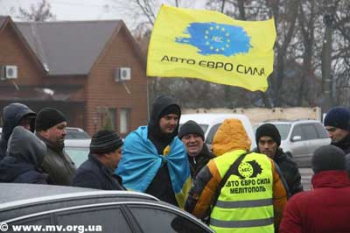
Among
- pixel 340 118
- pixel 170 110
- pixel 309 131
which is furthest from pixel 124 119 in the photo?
pixel 170 110

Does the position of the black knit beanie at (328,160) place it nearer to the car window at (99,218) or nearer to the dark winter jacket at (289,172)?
the car window at (99,218)

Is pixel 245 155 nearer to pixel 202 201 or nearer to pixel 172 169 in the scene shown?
pixel 202 201

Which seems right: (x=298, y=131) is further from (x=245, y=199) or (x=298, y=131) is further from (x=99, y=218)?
(x=99, y=218)

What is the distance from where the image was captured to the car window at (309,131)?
93.0 ft

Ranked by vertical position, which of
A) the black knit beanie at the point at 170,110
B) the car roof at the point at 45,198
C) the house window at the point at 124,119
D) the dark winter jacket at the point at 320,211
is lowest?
the dark winter jacket at the point at 320,211

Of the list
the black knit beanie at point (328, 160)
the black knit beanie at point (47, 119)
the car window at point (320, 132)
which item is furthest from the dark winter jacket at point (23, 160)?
the car window at point (320, 132)

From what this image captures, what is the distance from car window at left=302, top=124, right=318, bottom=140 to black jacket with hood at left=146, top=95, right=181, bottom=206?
70.7 feet

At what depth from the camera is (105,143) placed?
609 centimetres

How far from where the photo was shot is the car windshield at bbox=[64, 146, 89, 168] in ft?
33.3

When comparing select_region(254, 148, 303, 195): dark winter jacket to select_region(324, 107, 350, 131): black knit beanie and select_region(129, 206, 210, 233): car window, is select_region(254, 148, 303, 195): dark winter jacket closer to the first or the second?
select_region(324, 107, 350, 131): black knit beanie

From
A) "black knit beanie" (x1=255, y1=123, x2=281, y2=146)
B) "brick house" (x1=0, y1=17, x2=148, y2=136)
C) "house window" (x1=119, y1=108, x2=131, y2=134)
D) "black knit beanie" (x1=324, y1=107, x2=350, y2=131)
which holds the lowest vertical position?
"black knit beanie" (x1=255, y1=123, x2=281, y2=146)

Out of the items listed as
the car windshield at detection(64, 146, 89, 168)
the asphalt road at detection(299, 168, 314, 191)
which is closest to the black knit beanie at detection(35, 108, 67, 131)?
the car windshield at detection(64, 146, 89, 168)

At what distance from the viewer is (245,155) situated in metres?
6.23

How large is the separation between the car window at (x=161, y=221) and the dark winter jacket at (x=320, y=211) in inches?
28.4
